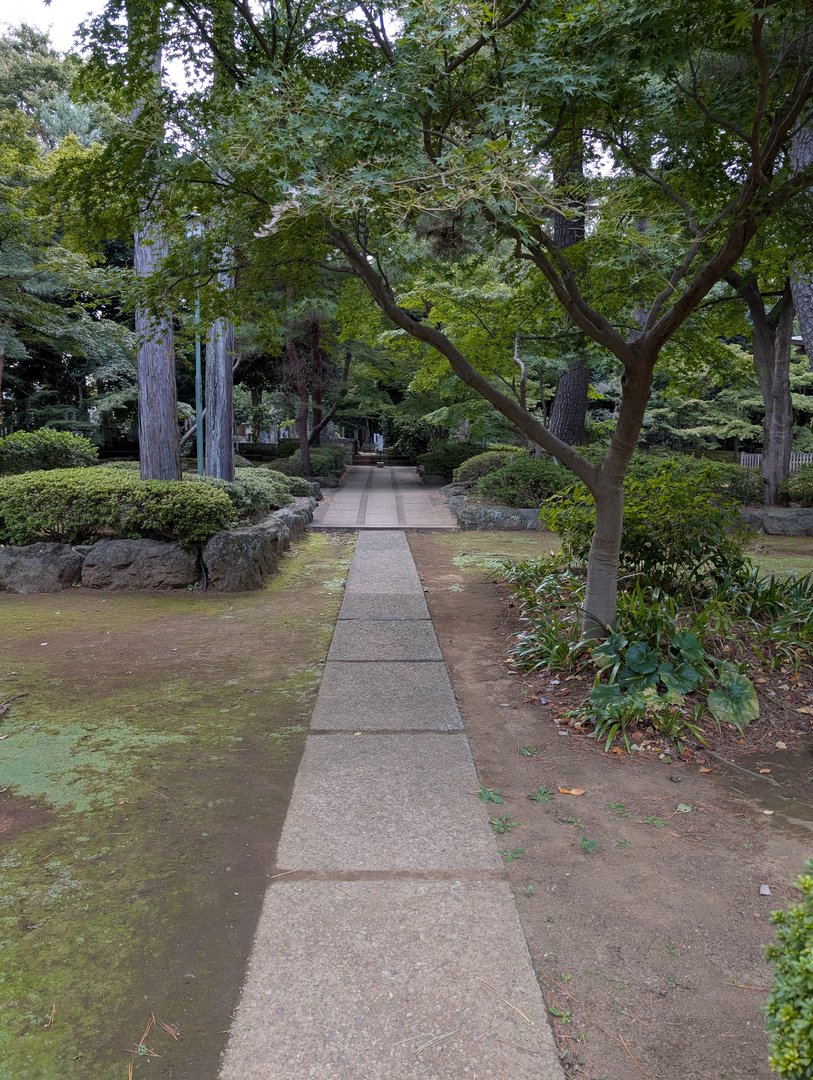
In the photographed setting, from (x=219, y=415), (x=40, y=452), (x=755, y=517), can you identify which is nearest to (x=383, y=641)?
(x=219, y=415)

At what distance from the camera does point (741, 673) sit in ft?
14.4

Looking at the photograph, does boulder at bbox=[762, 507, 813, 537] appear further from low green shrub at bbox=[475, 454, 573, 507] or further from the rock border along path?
the rock border along path

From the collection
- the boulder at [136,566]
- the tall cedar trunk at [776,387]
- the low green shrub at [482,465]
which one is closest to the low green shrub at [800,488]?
the tall cedar trunk at [776,387]

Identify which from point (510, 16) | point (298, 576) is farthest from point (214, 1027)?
point (298, 576)

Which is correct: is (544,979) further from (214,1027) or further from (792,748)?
(792,748)

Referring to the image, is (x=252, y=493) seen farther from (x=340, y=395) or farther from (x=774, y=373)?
(x=340, y=395)

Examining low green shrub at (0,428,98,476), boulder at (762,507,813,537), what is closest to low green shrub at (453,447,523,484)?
boulder at (762,507,813,537)

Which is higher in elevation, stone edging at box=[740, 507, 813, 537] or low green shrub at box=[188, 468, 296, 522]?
low green shrub at box=[188, 468, 296, 522]

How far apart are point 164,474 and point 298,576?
9.00ft

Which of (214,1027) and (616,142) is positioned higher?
(616,142)

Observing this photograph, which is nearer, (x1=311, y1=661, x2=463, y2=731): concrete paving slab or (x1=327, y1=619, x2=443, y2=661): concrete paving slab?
(x1=311, y1=661, x2=463, y2=731): concrete paving slab

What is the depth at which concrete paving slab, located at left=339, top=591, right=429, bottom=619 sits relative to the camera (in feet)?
21.7

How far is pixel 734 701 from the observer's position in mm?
4117

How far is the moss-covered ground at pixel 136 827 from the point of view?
77.0 inches
